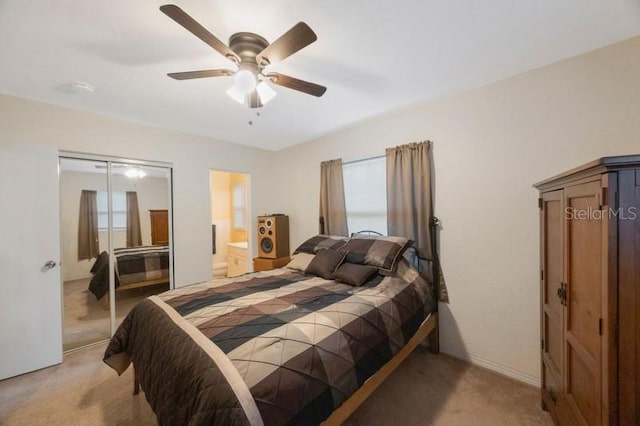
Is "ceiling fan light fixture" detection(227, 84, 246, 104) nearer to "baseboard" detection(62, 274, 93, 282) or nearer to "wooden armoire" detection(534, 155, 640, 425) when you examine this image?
"wooden armoire" detection(534, 155, 640, 425)

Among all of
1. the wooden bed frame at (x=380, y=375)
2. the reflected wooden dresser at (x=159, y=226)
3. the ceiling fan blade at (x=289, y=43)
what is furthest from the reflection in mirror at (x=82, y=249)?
the ceiling fan blade at (x=289, y=43)

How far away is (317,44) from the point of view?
1658 mm

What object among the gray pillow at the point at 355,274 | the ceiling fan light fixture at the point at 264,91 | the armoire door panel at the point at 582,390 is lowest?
the armoire door panel at the point at 582,390

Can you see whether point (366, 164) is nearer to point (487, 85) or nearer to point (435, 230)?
point (435, 230)

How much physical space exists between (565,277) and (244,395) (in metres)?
1.67

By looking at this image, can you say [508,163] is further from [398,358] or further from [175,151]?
[175,151]

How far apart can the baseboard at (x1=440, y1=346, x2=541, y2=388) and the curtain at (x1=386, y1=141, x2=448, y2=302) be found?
53 cm

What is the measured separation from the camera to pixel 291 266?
2799 mm

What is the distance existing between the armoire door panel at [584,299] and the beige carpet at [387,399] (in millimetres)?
653

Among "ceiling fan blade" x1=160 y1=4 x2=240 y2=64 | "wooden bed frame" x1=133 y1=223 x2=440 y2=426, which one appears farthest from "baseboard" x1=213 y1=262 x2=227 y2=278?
"ceiling fan blade" x1=160 y1=4 x2=240 y2=64

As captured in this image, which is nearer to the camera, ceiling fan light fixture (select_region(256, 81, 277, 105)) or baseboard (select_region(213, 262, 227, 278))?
ceiling fan light fixture (select_region(256, 81, 277, 105))

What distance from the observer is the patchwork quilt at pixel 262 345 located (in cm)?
103

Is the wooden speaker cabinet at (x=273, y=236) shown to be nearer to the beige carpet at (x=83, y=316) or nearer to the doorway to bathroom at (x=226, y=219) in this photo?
the doorway to bathroom at (x=226, y=219)

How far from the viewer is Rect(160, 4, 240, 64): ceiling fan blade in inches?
41.1
